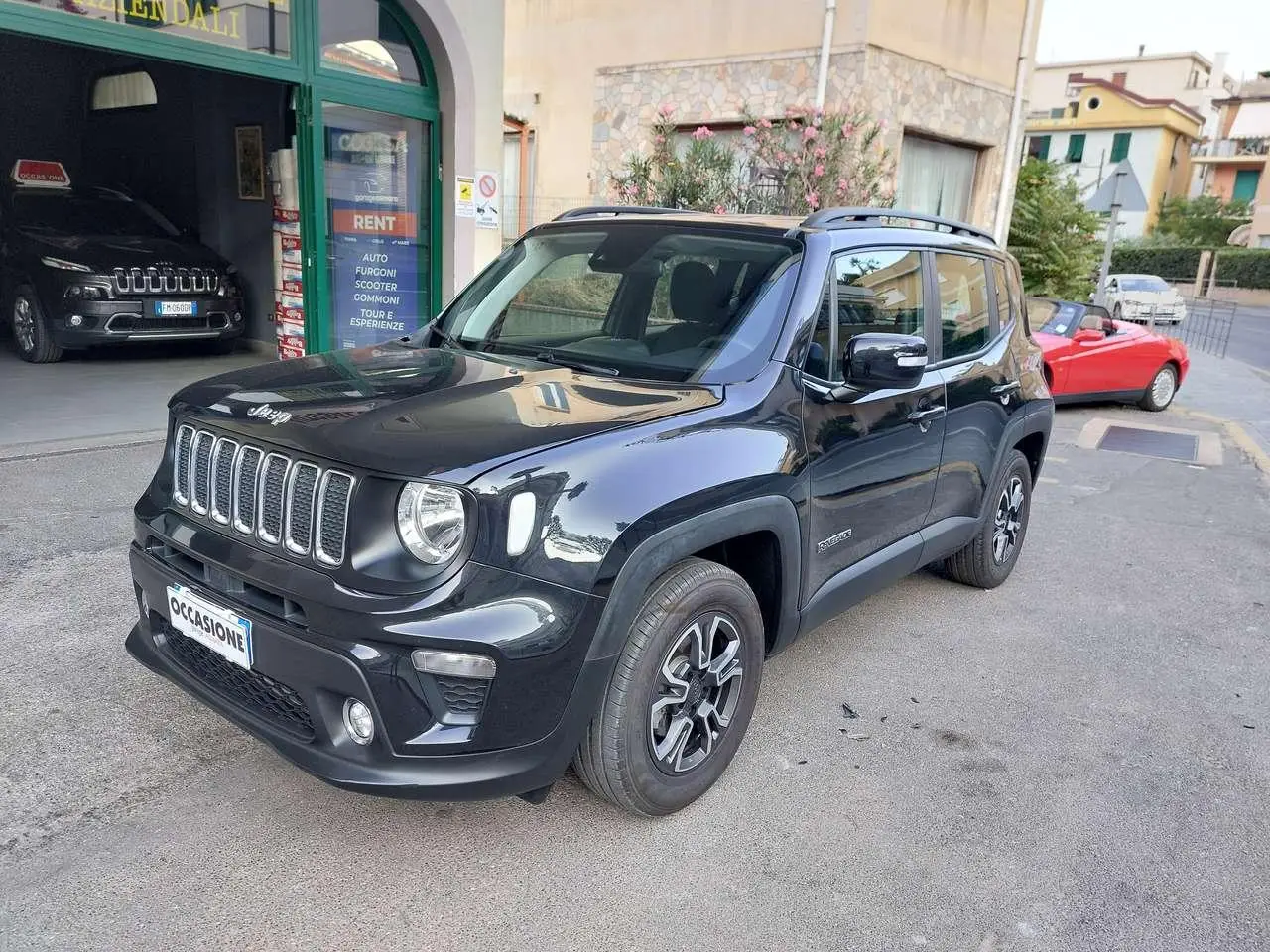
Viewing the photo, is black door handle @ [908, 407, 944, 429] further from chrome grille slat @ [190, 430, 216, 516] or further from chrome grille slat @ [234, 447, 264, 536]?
chrome grille slat @ [190, 430, 216, 516]

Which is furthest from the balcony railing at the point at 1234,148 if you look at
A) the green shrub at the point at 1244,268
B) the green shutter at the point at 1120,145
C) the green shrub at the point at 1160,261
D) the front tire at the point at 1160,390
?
the front tire at the point at 1160,390

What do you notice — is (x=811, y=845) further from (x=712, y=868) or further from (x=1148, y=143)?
(x=1148, y=143)

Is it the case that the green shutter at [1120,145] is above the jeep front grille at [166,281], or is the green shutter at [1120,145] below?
above

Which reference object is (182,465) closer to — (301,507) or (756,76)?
(301,507)

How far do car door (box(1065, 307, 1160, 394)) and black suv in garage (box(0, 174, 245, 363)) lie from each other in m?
9.23

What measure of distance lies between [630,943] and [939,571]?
3412 mm

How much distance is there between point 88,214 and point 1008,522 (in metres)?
10.6

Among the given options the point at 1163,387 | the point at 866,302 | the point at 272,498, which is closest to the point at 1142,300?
the point at 1163,387

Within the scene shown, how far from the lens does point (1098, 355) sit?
1069 centimetres

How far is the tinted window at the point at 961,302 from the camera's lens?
4.26 m

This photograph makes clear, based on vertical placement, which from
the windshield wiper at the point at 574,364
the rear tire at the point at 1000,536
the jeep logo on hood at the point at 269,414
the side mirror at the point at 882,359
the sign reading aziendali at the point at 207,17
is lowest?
the rear tire at the point at 1000,536

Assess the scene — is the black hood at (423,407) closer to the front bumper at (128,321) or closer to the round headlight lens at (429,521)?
the round headlight lens at (429,521)

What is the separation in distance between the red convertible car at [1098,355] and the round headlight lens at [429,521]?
9351 mm

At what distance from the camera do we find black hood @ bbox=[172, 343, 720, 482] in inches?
94.4
